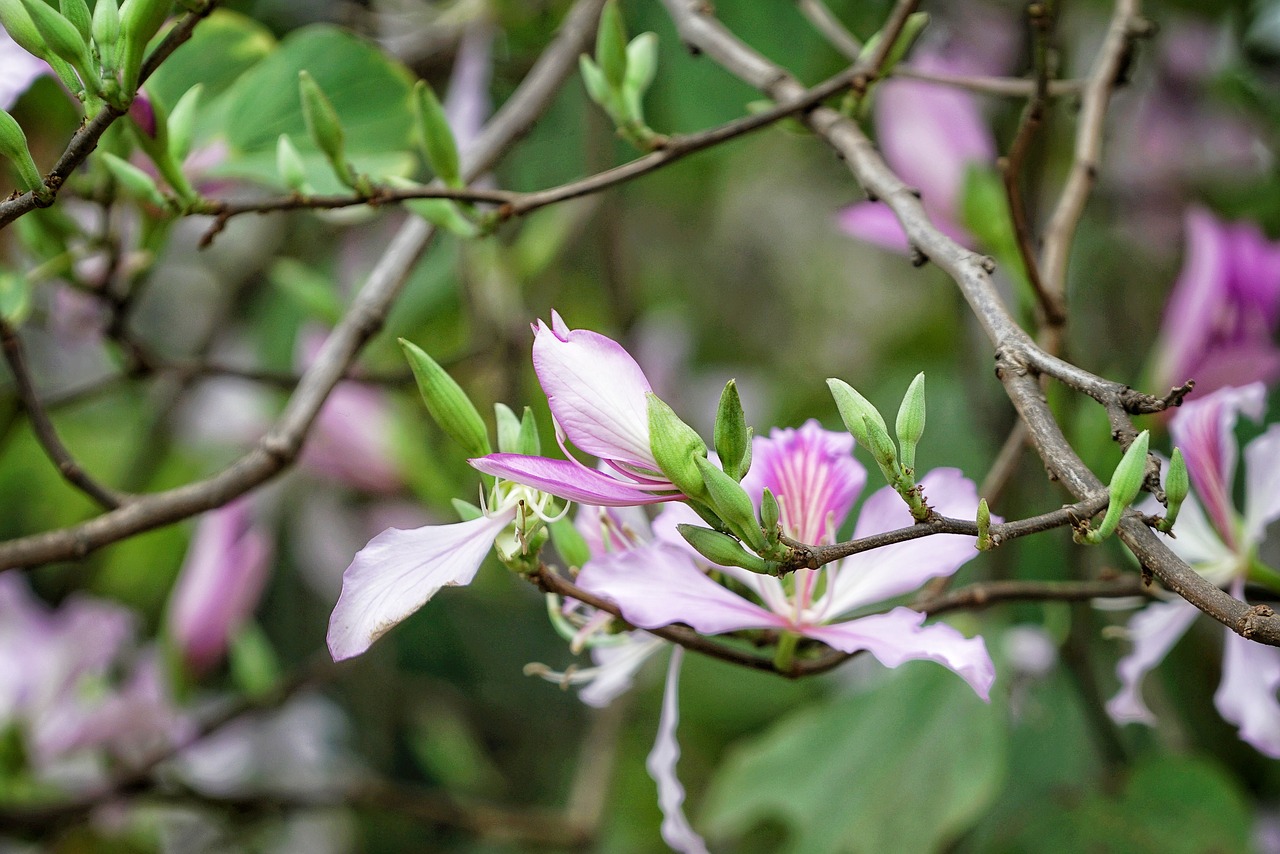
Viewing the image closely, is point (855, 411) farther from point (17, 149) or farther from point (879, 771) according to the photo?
point (879, 771)

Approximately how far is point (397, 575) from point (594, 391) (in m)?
0.10

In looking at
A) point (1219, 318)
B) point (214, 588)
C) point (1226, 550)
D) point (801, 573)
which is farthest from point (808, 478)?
point (214, 588)

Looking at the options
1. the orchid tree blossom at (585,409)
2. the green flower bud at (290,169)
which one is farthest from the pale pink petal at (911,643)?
the green flower bud at (290,169)

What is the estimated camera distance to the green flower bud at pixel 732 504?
0.35 m

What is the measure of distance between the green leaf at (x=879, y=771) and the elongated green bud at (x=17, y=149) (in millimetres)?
646

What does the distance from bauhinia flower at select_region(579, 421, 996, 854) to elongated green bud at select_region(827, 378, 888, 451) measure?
0.23 feet

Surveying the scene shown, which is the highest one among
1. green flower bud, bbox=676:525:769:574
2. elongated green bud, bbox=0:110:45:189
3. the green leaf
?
elongated green bud, bbox=0:110:45:189

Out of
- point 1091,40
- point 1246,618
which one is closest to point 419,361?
point 1246,618

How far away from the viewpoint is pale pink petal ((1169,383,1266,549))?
50cm

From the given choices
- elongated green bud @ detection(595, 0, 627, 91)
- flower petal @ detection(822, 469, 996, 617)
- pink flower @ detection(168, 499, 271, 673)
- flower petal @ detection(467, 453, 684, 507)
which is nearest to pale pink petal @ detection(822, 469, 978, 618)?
flower petal @ detection(822, 469, 996, 617)

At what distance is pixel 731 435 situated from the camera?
1.21 feet

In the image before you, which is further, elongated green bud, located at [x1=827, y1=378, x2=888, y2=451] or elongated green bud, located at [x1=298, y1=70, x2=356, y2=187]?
elongated green bud, located at [x1=298, y1=70, x2=356, y2=187]

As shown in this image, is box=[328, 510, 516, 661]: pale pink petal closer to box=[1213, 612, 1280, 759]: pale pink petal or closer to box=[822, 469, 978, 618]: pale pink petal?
box=[822, 469, 978, 618]: pale pink petal

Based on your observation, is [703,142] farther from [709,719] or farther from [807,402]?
[709,719]
